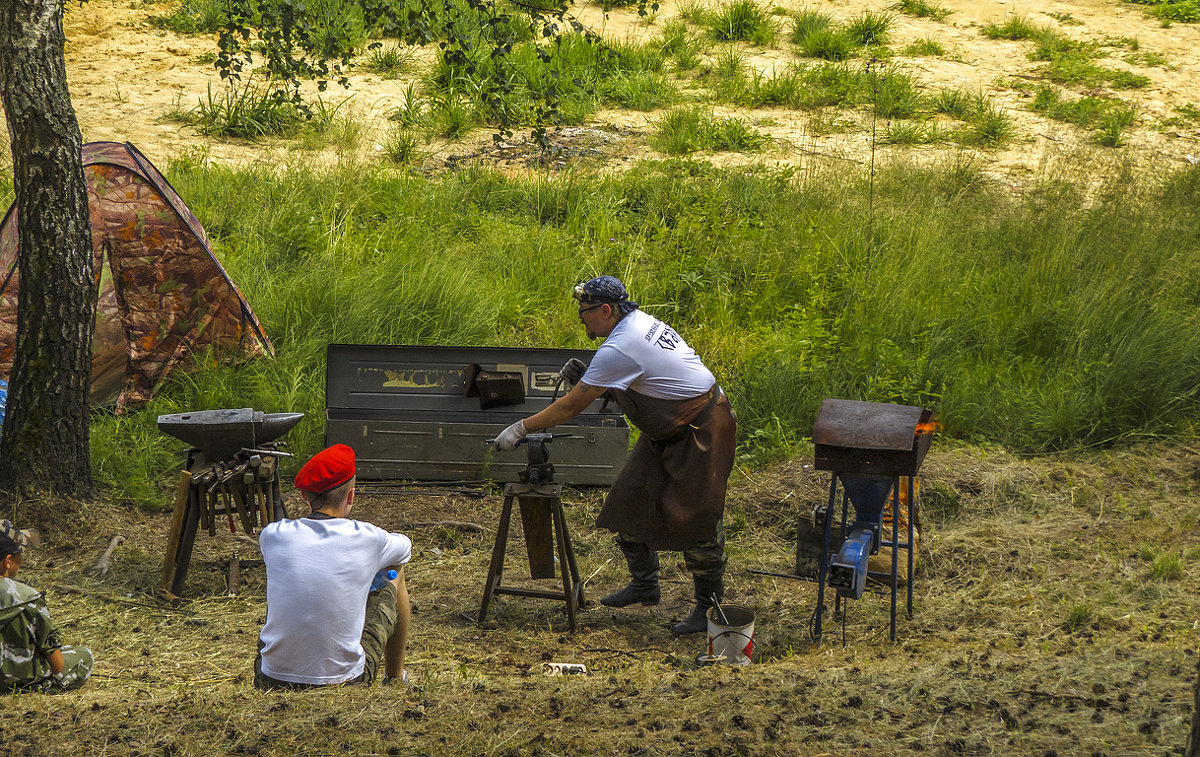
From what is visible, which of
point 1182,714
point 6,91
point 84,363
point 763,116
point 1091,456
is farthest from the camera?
point 763,116

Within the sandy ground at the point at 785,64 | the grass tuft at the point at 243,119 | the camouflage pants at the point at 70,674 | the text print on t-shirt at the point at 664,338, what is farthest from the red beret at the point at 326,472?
the grass tuft at the point at 243,119

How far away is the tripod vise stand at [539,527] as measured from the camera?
185 inches

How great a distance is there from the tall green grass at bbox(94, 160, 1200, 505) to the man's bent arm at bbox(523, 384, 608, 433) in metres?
2.66

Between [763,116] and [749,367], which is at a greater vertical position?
[763,116]

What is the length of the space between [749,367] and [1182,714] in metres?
4.73

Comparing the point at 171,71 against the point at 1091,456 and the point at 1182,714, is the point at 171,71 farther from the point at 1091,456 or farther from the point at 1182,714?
the point at 1182,714

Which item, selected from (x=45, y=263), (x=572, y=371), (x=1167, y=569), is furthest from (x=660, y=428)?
(x=45, y=263)

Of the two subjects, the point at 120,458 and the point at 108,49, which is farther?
the point at 108,49

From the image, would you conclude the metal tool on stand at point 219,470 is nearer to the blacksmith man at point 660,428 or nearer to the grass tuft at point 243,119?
the blacksmith man at point 660,428

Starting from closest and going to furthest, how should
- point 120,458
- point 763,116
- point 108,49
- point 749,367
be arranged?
point 120,458, point 749,367, point 763,116, point 108,49

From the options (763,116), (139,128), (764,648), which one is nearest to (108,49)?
(139,128)

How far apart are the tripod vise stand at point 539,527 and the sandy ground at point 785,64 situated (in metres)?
7.02

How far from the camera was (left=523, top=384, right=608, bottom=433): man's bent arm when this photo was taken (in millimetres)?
4465

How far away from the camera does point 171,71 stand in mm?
13180
